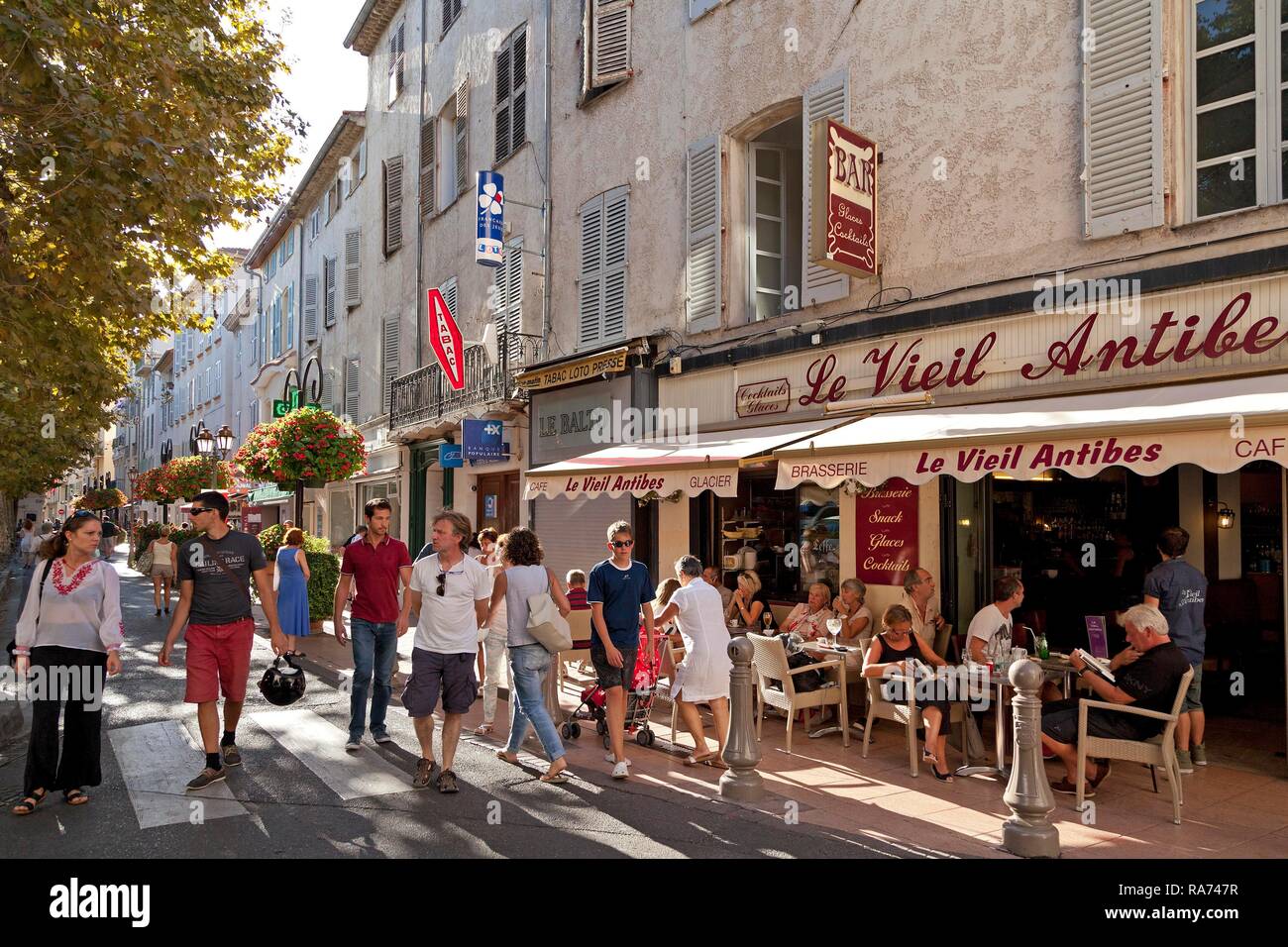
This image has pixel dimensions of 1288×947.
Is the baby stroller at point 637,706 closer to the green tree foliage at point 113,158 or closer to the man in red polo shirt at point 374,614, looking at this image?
the man in red polo shirt at point 374,614

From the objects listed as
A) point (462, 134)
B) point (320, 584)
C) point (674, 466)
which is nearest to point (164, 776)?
point (674, 466)

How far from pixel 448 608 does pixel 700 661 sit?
1.89 meters

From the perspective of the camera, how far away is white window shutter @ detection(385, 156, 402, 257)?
22.2 meters

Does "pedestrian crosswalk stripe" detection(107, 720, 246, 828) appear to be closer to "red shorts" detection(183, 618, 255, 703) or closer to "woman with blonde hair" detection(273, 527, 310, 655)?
"red shorts" detection(183, 618, 255, 703)

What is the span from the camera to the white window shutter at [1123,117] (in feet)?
22.9

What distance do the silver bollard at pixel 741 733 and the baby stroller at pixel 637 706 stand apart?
1.56m

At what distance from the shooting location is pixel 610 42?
13250mm

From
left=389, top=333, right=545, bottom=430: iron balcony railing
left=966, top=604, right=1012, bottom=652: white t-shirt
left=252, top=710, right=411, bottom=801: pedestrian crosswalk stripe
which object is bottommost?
left=252, top=710, right=411, bottom=801: pedestrian crosswalk stripe

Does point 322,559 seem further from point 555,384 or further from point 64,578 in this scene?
point 64,578

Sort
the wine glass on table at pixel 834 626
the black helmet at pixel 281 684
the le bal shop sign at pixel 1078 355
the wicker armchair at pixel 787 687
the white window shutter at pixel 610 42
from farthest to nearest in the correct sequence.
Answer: the white window shutter at pixel 610 42
the wine glass on table at pixel 834 626
the wicker armchair at pixel 787 687
the le bal shop sign at pixel 1078 355
the black helmet at pixel 281 684

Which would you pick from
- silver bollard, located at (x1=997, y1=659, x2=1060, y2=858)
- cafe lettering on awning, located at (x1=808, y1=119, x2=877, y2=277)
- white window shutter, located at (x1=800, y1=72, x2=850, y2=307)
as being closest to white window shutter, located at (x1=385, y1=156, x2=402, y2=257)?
white window shutter, located at (x1=800, y1=72, x2=850, y2=307)

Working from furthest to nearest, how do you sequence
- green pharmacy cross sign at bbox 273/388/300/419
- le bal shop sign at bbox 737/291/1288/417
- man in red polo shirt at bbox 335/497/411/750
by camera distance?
green pharmacy cross sign at bbox 273/388/300/419
man in red polo shirt at bbox 335/497/411/750
le bal shop sign at bbox 737/291/1288/417

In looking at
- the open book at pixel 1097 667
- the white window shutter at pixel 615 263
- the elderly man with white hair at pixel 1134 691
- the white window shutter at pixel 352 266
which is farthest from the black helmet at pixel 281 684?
the white window shutter at pixel 352 266

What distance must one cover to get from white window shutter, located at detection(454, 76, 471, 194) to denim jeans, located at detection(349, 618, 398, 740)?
1303 centimetres
